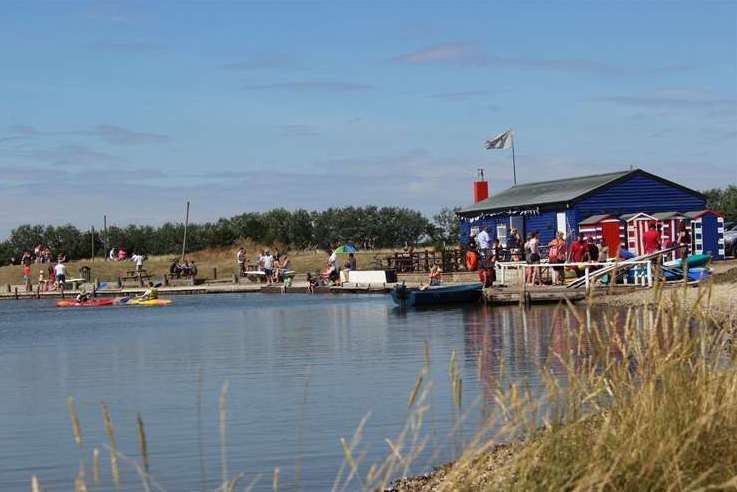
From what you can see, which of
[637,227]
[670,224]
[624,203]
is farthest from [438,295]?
[624,203]

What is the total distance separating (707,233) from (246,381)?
30545 mm

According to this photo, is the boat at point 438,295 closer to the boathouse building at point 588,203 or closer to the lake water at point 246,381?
the lake water at point 246,381

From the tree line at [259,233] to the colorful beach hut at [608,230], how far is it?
4378cm

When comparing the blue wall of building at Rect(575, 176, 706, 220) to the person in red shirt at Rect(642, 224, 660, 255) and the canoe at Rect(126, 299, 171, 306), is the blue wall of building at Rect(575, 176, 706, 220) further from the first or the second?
the canoe at Rect(126, 299, 171, 306)

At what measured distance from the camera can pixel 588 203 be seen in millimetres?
48000

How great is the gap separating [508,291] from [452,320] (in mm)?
3908

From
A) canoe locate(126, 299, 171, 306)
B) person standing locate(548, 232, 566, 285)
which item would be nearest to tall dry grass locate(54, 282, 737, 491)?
person standing locate(548, 232, 566, 285)

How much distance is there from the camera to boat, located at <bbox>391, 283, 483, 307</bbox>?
126ft

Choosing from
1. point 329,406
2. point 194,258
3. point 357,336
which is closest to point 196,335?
point 357,336

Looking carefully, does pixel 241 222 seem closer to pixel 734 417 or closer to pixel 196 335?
pixel 196 335

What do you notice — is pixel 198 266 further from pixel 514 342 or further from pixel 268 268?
pixel 514 342

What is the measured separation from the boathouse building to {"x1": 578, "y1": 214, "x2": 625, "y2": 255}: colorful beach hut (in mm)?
49

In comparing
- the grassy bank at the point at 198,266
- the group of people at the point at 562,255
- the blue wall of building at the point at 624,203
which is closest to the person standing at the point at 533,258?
the group of people at the point at 562,255

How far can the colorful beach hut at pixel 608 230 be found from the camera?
4638 cm
